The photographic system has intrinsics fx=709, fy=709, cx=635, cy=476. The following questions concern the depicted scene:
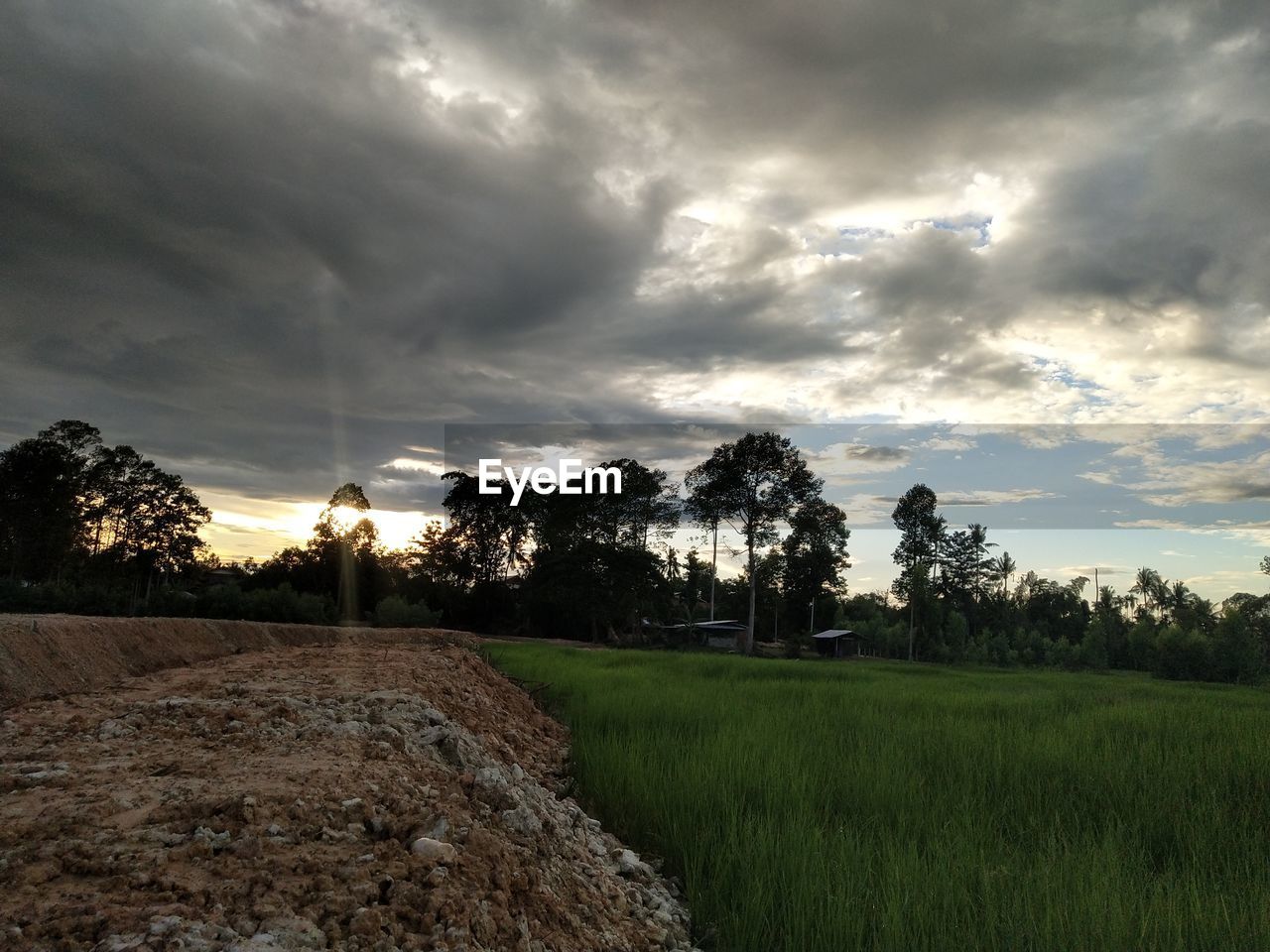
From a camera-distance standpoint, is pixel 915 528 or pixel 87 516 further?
pixel 915 528

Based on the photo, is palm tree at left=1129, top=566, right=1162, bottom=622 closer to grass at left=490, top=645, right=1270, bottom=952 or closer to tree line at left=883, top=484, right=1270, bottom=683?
tree line at left=883, top=484, right=1270, bottom=683

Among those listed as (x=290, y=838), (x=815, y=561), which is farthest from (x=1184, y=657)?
(x=290, y=838)

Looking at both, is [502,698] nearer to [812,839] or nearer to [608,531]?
[812,839]

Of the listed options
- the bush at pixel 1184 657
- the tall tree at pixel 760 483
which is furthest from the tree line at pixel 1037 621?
the tall tree at pixel 760 483

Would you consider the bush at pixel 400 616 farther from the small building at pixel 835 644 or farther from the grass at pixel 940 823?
the small building at pixel 835 644

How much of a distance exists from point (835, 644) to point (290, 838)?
4481 centimetres

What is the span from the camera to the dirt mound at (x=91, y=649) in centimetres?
429

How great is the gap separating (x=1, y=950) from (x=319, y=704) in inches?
96.6

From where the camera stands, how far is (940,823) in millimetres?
3924

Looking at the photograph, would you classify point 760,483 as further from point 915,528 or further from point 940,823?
point 940,823

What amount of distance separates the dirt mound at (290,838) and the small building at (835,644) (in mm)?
41443

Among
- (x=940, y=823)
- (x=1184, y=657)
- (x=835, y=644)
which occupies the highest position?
(x=940, y=823)

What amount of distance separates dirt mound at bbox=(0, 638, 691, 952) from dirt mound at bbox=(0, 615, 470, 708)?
566 mm

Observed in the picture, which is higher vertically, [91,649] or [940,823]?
[91,649]
